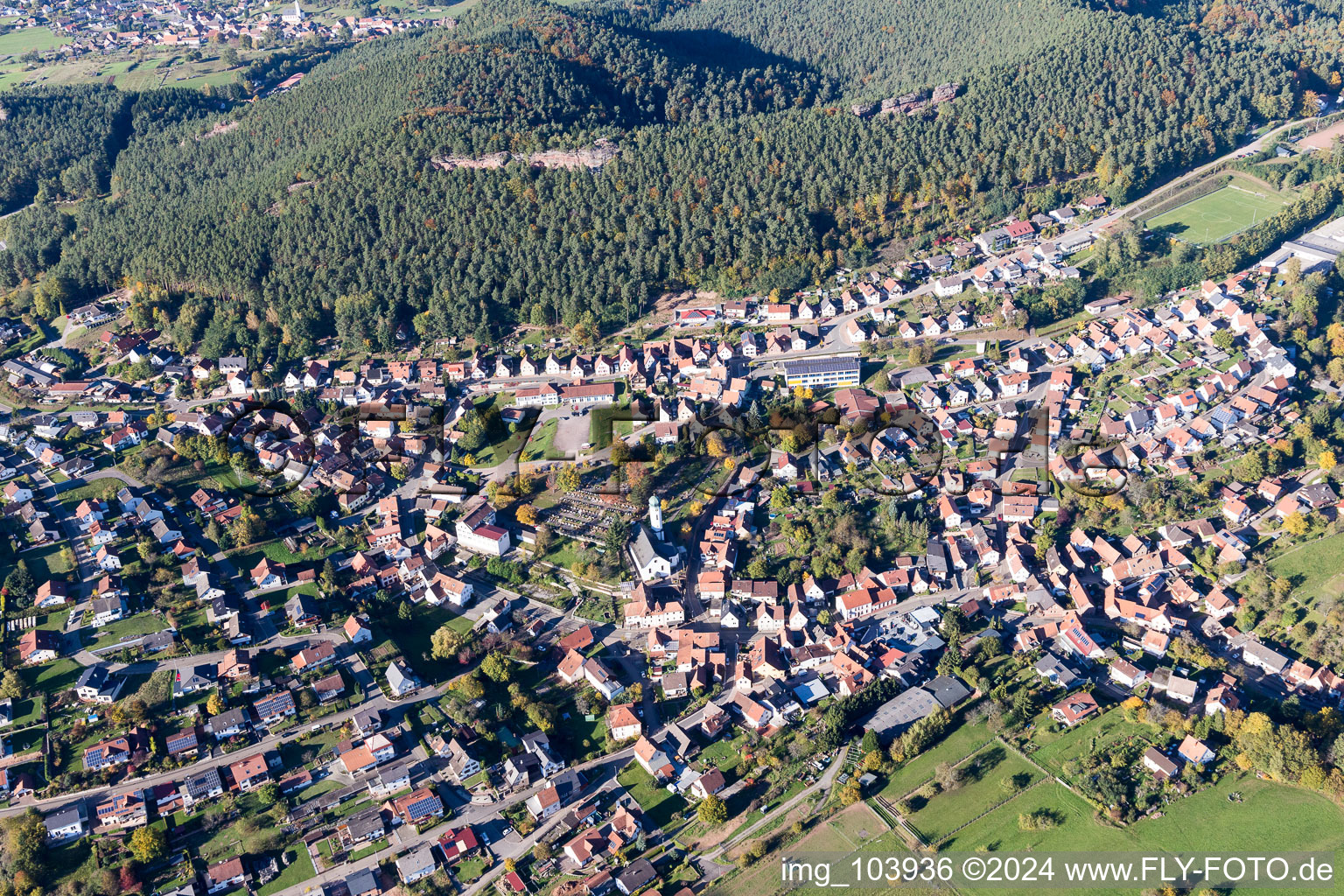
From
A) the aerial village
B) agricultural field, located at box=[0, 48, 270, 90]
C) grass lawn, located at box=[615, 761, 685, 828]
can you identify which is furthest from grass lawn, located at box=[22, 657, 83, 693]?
agricultural field, located at box=[0, 48, 270, 90]

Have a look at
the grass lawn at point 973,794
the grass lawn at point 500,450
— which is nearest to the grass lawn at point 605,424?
the grass lawn at point 500,450

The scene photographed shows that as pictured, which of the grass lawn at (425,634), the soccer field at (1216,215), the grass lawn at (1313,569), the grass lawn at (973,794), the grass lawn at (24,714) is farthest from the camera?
the soccer field at (1216,215)

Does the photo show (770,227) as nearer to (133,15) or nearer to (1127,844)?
(1127,844)

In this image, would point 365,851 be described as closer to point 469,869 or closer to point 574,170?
point 469,869

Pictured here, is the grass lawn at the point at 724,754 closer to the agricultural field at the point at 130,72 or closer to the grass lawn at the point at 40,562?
the grass lawn at the point at 40,562

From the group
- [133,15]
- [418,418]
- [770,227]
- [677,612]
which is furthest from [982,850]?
[133,15]

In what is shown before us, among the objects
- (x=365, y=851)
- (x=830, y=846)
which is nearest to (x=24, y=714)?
(x=365, y=851)

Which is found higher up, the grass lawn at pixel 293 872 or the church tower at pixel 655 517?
the church tower at pixel 655 517

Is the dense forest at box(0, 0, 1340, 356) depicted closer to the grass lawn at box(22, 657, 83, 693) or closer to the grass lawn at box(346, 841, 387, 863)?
the grass lawn at box(22, 657, 83, 693)
